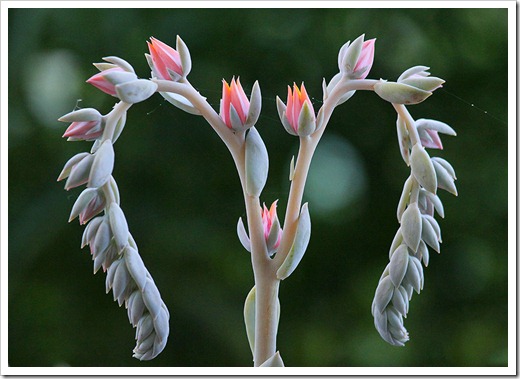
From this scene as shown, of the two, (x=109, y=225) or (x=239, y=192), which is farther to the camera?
(x=239, y=192)

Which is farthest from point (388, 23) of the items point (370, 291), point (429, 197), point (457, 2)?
point (429, 197)

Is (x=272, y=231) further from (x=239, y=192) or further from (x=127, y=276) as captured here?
(x=239, y=192)

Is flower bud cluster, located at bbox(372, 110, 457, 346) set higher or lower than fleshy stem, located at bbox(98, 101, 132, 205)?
lower

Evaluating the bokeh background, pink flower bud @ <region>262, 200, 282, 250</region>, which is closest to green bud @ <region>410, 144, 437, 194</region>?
pink flower bud @ <region>262, 200, 282, 250</region>

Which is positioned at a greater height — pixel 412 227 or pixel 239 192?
pixel 412 227

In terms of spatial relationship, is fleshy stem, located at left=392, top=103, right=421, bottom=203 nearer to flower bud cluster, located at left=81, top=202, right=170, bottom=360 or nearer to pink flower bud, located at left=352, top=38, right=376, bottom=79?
pink flower bud, located at left=352, top=38, right=376, bottom=79

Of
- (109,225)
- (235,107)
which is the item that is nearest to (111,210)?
(109,225)

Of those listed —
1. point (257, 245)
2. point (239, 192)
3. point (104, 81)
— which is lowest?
point (239, 192)
